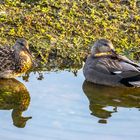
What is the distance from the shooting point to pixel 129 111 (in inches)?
372

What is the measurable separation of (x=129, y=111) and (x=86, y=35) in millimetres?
3160

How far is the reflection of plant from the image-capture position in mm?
11812

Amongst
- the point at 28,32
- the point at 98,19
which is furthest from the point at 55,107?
the point at 98,19

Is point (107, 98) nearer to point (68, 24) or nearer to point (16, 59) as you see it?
point (16, 59)

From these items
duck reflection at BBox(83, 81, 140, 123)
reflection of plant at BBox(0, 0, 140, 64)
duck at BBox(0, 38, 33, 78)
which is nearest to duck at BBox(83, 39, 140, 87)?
duck reflection at BBox(83, 81, 140, 123)

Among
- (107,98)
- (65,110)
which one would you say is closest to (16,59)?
(107,98)

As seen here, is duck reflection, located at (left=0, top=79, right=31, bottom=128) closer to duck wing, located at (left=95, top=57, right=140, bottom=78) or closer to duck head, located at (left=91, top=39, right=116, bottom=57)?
duck wing, located at (left=95, top=57, right=140, bottom=78)

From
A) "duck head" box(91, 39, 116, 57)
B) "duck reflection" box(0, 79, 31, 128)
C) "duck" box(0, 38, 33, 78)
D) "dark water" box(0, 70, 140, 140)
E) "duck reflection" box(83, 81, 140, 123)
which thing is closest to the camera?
"dark water" box(0, 70, 140, 140)

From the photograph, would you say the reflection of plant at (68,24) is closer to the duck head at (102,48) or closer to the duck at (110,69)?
the duck head at (102,48)

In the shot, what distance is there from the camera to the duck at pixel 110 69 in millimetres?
10734

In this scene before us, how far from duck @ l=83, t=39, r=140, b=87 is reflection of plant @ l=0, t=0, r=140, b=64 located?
0.55m

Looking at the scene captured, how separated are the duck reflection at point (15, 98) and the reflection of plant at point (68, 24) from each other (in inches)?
44.1

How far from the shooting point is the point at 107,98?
10.1 m

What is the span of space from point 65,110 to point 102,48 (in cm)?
247
